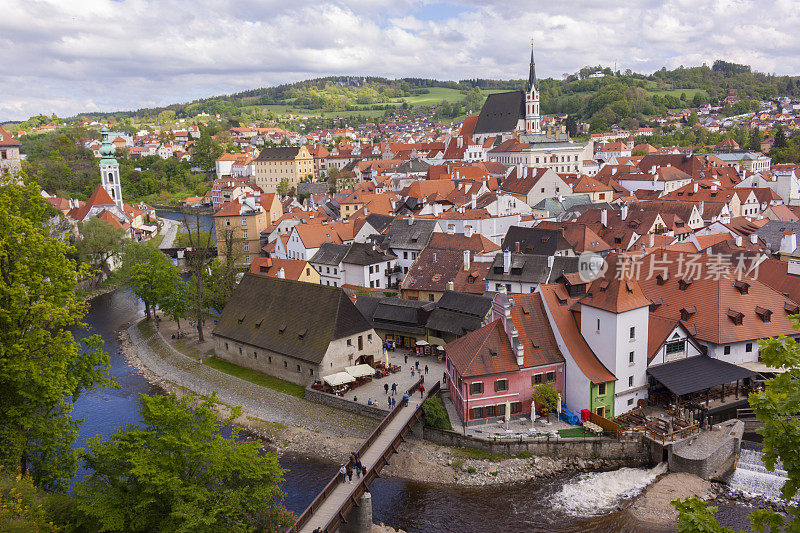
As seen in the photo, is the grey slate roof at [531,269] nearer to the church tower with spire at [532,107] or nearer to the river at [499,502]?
the river at [499,502]

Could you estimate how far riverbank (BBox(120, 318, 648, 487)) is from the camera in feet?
94.0

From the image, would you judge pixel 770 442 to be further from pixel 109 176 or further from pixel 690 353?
pixel 109 176

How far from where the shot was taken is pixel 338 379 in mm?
35500

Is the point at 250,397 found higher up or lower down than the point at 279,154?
lower down

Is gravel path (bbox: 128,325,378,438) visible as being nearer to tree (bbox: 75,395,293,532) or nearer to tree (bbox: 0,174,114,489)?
tree (bbox: 0,174,114,489)

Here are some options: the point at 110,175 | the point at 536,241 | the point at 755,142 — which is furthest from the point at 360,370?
the point at 755,142

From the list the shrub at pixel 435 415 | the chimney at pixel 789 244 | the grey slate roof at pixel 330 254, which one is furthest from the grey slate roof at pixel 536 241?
Result: the shrub at pixel 435 415

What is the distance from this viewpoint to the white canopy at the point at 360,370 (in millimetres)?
36531

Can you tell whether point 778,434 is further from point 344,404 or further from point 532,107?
point 532,107

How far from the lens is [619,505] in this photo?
85.7ft

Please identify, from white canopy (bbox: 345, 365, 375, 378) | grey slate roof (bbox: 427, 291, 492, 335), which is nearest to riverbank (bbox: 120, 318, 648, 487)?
white canopy (bbox: 345, 365, 375, 378)

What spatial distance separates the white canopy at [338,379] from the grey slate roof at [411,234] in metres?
23.2

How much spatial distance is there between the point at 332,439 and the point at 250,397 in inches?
318

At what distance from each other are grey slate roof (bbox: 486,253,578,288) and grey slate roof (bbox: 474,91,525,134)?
86.5m
